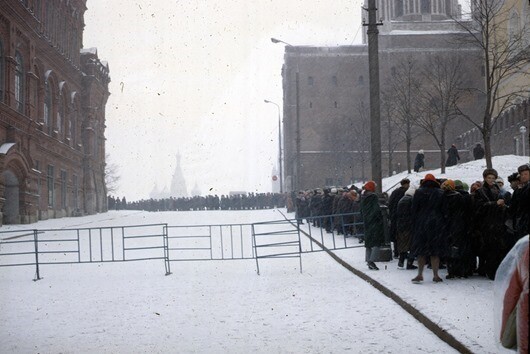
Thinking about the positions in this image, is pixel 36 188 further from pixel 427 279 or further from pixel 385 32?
pixel 385 32

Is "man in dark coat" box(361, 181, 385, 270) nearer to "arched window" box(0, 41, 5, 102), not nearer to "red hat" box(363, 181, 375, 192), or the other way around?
"red hat" box(363, 181, 375, 192)

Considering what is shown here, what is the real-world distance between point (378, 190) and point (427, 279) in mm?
3971

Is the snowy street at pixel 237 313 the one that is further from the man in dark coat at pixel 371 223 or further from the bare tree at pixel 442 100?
the bare tree at pixel 442 100

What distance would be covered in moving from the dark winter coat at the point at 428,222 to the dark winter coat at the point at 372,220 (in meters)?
2.08

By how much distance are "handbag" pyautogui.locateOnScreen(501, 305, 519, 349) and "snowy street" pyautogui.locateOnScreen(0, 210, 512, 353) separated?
236 centimetres

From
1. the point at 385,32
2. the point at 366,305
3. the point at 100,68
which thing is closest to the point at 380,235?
the point at 366,305

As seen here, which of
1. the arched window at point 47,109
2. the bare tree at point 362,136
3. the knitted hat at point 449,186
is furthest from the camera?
the bare tree at point 362,136

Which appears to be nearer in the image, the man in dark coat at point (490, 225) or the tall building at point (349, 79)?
the man in dark coat at point (490, 225)

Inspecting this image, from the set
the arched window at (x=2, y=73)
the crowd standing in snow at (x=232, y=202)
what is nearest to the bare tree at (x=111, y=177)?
the crowd standing in snow at (x=232, y=202)

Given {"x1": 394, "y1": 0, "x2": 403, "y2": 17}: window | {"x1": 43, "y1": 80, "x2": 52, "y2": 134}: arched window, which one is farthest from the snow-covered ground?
{"x1": 394, "y1": 0, "x2": 403, "y2": 17}: window

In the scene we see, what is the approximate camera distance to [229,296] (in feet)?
31.7

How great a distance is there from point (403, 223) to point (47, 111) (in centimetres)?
3051

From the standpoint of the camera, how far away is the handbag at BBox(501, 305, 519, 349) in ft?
10.7

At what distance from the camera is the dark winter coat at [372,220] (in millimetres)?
11992
